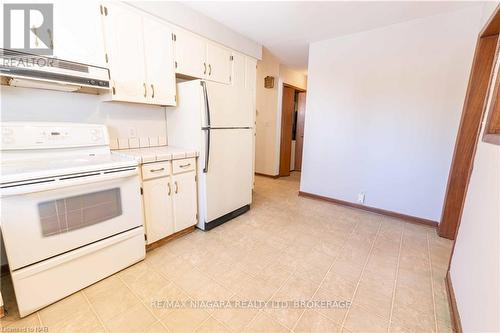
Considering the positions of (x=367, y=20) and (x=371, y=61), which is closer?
(x=367, y=20)

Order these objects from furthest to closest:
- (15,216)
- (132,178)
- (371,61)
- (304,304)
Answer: (371,61)
(132,178)
(304,304)
(15,216)

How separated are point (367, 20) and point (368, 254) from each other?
2623 mm

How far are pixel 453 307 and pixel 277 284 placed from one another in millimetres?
1155

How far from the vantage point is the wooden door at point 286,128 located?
4797 millimetres

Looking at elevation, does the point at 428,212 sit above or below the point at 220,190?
below

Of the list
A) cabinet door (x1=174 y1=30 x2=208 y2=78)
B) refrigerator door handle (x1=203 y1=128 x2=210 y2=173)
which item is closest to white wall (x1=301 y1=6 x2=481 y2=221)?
cabinet door (x1=174 y1=30 x2=208 y2=78)

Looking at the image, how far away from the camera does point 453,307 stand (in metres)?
1.42

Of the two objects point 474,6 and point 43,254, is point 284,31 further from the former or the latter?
point 43,254

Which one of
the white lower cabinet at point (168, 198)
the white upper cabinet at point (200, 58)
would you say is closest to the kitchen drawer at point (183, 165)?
the white lower cabinet at point (168, 198)

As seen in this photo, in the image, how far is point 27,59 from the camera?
54.4 inches

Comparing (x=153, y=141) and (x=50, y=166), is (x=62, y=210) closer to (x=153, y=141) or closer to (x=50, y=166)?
(x=50, y=166)

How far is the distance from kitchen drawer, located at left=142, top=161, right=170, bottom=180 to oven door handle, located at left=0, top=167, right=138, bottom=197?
0.19 meters

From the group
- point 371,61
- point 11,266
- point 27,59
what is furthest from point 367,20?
point 11,266

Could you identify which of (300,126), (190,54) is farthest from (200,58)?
(300,126)
